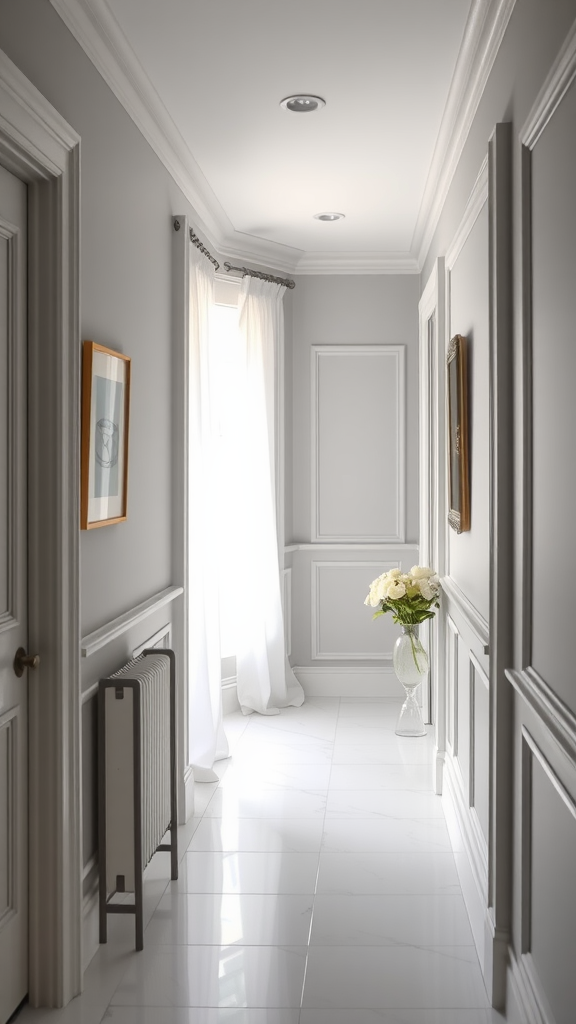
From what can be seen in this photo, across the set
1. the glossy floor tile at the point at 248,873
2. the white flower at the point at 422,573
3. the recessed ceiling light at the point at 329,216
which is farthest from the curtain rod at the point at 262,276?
the glossy floor tile at the point at 248,873

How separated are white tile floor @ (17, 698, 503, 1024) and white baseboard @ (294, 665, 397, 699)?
1.48 m

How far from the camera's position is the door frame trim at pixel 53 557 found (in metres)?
2.35

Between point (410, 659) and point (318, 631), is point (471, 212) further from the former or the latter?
point (318, 631)

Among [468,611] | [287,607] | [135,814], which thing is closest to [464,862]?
[468,611]

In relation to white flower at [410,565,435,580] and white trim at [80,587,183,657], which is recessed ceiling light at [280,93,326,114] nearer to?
white trim at [80,587,183,657]

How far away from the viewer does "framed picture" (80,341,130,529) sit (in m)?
2.64

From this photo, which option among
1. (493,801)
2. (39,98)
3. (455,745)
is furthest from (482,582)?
(39,98)

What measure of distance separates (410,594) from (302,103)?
91.2 inches

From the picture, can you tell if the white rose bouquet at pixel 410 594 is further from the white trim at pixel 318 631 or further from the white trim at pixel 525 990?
the white trim at pixel 525 990

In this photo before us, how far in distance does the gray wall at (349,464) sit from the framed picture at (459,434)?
234 cm

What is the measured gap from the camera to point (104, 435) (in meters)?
2.84

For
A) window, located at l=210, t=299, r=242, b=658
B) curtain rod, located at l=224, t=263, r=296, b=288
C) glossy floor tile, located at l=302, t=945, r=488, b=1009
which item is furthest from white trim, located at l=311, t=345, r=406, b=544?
glossy floor tile, located at l=302, t=945, r=488, b=1009

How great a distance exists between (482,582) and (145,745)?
1229mm

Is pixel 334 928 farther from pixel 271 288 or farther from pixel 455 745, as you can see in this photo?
pixel 271 288
